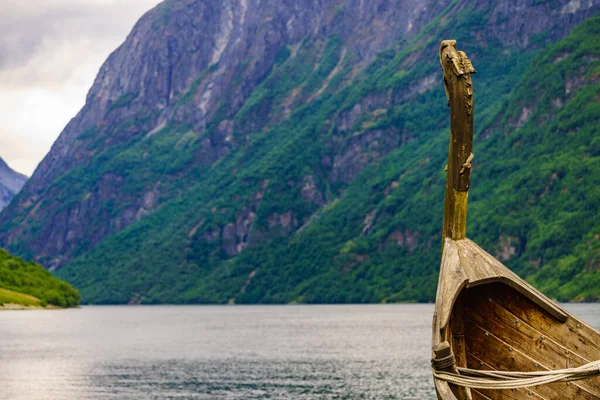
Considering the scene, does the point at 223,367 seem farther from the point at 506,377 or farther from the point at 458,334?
the point at 506,377

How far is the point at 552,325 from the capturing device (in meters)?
30.2

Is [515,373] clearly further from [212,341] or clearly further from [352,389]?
[212,341]

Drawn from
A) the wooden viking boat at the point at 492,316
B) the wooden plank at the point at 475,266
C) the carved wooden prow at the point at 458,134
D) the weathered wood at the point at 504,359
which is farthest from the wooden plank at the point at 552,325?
the carved wooden prow at the point at 458,134

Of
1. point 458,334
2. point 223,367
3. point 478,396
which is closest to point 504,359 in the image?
point 458,334

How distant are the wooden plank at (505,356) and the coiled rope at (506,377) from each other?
2.66 metres

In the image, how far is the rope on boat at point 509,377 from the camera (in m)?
26.6

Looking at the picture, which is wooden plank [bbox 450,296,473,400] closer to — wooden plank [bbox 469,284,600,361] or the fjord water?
wooden plank [bbox 469,284,600,361]

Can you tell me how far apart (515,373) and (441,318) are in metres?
2.57

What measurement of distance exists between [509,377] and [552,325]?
3.38 m

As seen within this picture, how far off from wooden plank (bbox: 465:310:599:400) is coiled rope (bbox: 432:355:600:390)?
266cm

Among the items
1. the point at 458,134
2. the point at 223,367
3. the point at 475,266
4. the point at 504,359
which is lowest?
the point at 223,367

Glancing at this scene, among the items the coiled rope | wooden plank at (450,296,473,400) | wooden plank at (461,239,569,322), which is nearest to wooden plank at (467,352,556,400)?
wooden plank at (450,296,473,400)

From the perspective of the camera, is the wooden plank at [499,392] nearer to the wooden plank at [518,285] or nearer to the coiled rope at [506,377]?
the coiled rope at [506,377]

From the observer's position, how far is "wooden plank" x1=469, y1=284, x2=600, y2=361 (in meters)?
29.8
